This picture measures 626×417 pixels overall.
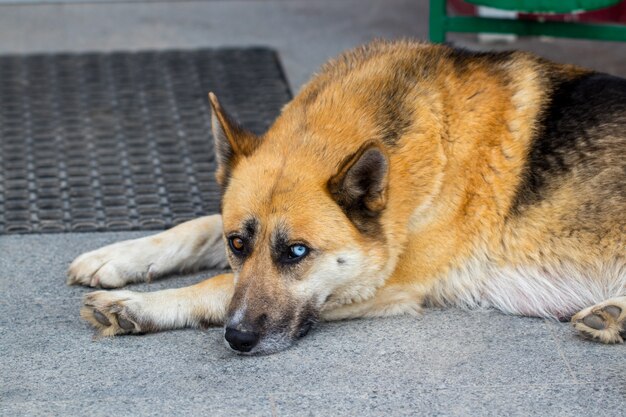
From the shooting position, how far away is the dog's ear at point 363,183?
3.62m

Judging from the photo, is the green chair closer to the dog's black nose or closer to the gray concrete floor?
the gray concrete floor

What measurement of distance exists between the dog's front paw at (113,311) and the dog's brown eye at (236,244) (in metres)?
0.44

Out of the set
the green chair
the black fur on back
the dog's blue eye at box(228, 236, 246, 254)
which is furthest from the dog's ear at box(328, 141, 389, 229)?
the green chair

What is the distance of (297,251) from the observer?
3689 mm

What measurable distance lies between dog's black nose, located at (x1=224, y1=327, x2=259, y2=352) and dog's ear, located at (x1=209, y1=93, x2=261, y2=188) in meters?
0.62

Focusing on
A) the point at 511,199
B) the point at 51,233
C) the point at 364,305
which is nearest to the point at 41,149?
the point at 51,233

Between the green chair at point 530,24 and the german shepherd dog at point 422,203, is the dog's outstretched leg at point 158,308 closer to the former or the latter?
the german shepherd dog at point 422,203

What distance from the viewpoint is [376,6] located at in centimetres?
797

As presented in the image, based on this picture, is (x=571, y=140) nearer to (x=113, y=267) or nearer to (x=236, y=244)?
(x=236, y=244)

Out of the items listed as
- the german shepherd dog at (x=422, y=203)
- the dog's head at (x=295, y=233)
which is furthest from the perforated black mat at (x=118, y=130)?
the dog's head at (x=295, y=233)

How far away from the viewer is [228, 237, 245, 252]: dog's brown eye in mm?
3766

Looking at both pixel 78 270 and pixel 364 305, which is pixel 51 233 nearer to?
pixel 78 270

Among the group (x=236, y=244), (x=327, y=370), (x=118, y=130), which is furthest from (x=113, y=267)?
(x=118, y=130)

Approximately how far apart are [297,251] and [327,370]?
45 cm
